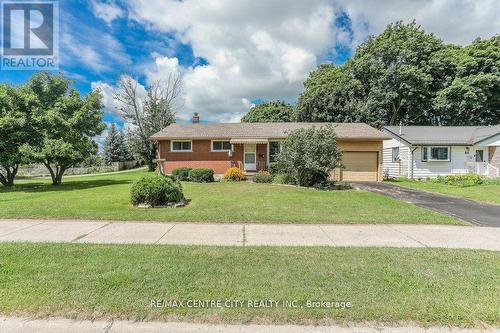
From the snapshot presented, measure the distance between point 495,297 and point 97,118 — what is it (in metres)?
19.2

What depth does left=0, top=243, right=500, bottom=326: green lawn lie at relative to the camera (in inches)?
112

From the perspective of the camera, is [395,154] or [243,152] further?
[395,154]

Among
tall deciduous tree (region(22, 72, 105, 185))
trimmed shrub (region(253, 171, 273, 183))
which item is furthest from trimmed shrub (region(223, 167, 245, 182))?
tall deciduous tree (region(22, 72, 105, 185))

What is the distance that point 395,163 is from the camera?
21203 millimetres

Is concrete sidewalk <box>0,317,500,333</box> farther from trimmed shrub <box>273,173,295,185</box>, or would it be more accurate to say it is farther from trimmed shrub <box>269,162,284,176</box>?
trimmed shrub <box>269,162,284,176</box>

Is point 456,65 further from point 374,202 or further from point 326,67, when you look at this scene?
point 374,202

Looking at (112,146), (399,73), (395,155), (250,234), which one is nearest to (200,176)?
(250,234)

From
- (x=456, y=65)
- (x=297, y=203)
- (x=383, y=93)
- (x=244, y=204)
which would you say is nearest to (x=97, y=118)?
(x=244, y=204)

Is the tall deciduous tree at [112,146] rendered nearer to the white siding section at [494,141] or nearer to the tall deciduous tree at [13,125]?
the tall deciduous tree at [13,125]

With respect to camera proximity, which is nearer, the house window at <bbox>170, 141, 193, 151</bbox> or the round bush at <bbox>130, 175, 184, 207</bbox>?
the round bush at <bbox>130, 175, 184, 207</bbox>

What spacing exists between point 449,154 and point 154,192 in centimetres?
2152

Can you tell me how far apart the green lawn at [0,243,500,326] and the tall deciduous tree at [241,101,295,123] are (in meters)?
43.1

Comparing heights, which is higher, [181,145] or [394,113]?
[394,113]

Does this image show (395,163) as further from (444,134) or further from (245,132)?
(245,132)
